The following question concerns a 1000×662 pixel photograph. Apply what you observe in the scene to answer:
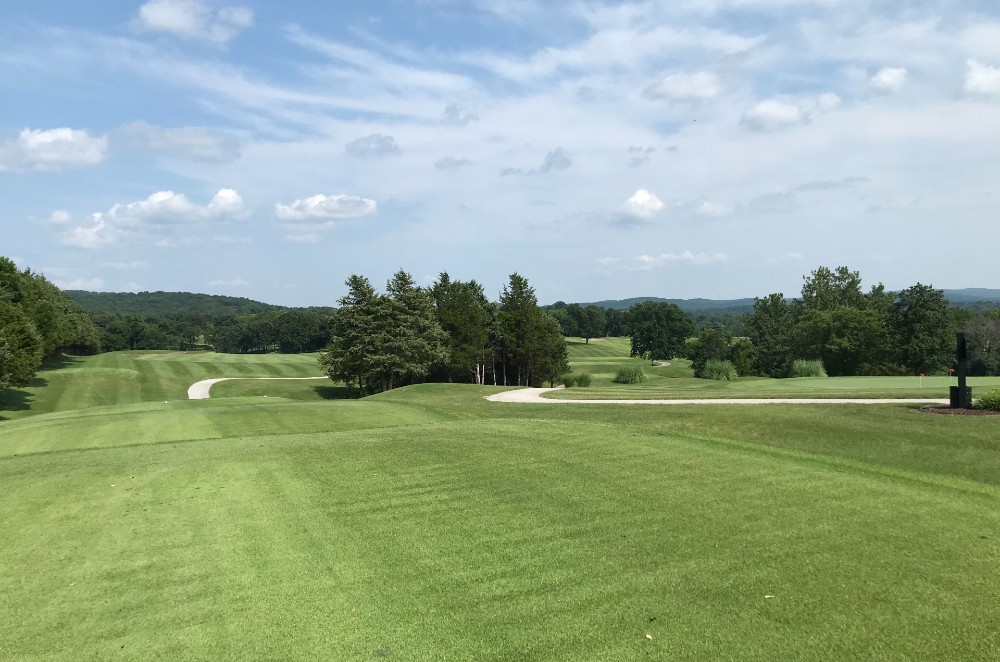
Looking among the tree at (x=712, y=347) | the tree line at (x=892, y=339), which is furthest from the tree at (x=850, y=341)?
the tree at (x=712, y=347)

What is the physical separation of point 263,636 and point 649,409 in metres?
16.5

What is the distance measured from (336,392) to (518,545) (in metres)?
49.3

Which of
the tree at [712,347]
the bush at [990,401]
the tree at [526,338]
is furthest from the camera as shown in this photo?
the tree at [712,347]

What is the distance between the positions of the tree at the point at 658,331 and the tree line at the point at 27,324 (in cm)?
8621

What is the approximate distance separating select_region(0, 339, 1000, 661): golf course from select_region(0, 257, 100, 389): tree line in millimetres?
32682

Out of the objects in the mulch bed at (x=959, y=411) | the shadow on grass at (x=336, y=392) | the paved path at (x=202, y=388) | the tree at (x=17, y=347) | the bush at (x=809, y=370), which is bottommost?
the shadow on grass at (x=336, y=392)

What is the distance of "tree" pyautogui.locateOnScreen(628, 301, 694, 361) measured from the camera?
115875 millimetres

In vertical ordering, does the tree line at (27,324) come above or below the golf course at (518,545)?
above

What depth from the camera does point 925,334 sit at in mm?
62250

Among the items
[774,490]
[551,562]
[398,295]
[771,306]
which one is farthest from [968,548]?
[771,306]

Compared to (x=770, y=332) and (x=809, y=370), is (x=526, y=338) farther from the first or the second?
(x=770, y=332)

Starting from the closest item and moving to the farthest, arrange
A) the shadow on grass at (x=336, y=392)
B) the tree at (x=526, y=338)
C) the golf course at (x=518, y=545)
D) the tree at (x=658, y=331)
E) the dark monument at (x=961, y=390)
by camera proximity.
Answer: the golf course at (x=518, y=545) < the dark monument at (x=961, y=390) < the shadow on grass at (x=336, y=392) < the tree at (x=526, y=338) < the tree at (x=658, y=331)

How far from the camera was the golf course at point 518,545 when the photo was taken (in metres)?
5.35

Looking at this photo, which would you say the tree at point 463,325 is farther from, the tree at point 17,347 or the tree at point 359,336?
the tree at point 17,347
